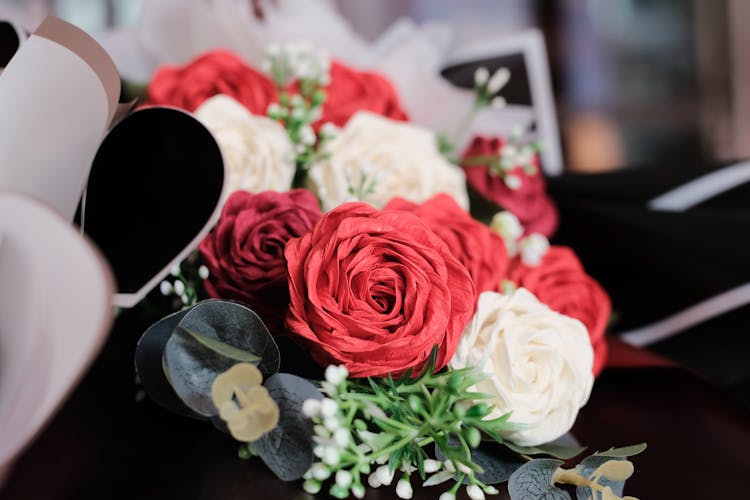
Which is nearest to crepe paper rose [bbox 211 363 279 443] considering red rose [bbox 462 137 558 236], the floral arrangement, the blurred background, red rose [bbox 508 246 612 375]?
the floral arrangement

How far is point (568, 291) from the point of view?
0.56 meters

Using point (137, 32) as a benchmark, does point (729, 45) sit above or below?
below

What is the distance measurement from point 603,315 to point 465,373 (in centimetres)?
24

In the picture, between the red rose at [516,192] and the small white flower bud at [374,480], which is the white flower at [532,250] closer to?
the red rose at [516,192]

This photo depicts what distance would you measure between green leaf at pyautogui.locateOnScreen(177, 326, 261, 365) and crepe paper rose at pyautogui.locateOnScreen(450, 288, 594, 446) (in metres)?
0.13

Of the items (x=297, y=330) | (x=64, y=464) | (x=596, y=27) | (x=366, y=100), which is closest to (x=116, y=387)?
(x=64, y=464)

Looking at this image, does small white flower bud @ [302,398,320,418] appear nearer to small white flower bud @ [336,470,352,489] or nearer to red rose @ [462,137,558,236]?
small white flower bud @ [336,470,352,489]

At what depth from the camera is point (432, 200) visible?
497 mm

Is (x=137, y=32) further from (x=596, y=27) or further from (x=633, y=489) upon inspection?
(x=596, y=27)

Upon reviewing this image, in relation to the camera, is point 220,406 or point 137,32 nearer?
point 220,406

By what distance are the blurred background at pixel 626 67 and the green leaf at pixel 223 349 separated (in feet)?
4.01

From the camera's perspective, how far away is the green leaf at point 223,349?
0.34 meters

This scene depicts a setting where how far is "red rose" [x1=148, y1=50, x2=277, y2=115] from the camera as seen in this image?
1.96 feet

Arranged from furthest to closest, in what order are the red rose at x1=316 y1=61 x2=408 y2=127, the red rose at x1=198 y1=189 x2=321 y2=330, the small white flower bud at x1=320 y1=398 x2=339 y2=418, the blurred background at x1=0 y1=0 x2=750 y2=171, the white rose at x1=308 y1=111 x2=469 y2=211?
the blurred background at x1=0 y1=0 x2=750 y2=171
the red rose at x1=316 y1=61 x2=408 y2=127
the white rose at x1=308 y1=111 x2=469 y2=211
the red rose at x1=198 y1=189 x2=321 y2=330
the small white flower bud at x1=320 y1=398 x2=339 y2=418
